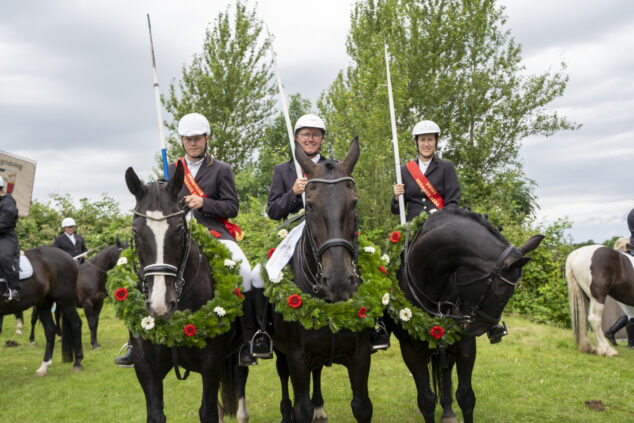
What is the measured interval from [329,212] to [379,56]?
12480 mm

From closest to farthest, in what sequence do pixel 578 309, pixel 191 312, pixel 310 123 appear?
pixel 191 312 < pixel 310 123 < pixel 578 309

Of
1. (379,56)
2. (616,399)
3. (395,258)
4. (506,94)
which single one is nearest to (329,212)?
(395,258)

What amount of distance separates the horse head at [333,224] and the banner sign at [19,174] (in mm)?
16158

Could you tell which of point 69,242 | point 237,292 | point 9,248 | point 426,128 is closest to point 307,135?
point 426,128

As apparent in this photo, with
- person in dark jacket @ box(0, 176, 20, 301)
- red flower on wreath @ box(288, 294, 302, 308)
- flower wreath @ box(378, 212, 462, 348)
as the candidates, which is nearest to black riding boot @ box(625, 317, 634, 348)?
flower wreath @ box(378, 212, 462, 348)

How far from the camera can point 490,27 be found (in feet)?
82.8

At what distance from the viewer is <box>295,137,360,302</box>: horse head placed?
3053mm

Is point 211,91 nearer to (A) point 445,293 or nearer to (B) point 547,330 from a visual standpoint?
(B) point 547,330

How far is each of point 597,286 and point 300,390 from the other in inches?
316

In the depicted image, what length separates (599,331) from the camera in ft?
31.3

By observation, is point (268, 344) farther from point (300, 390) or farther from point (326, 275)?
point (326, 275)

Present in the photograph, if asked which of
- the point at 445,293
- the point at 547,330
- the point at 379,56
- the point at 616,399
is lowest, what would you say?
the point at 547,330

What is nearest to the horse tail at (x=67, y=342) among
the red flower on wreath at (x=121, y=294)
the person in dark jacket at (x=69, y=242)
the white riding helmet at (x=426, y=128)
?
the person in dark jacket at (x=69, y=242)

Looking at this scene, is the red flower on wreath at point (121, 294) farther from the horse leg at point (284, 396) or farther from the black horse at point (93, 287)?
the black horse at point (93, 287)
